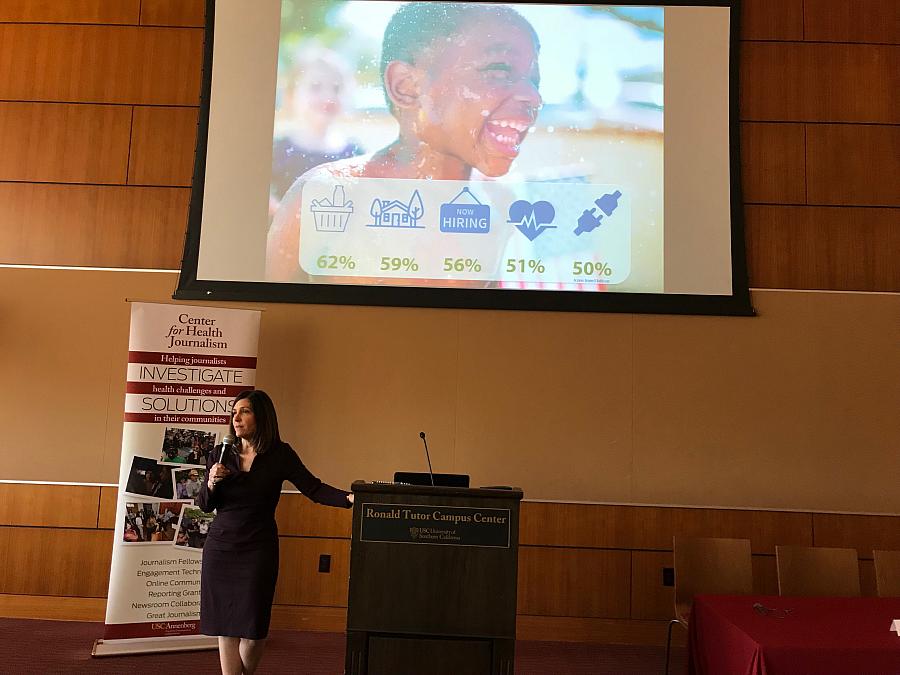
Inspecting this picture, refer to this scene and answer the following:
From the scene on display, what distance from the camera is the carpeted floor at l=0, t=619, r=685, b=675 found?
4562 mm

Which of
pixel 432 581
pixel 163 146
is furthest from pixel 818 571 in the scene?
pixel 163 146

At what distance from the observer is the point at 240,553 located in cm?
353

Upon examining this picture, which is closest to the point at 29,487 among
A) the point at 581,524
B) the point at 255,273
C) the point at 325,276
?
the point at 255,273

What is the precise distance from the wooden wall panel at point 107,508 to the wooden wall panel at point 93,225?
159cm

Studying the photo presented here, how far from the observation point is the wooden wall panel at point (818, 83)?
228 inches

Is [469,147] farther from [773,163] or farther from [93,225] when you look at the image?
[93,225]

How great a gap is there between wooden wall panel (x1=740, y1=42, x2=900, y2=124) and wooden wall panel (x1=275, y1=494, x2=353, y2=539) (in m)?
4.04

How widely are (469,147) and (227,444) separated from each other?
3.04 m

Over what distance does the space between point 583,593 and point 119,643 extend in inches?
116

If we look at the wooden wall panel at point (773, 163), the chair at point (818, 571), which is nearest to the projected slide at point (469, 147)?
the wooden wall panel at point (773, 163)

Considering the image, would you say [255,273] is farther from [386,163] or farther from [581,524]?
[581,524]

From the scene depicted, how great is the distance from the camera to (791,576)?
459 centimetres

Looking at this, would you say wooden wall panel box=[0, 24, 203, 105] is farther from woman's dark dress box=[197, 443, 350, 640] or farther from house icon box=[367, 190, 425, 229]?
woman's dark dress box=[197, 443, 350, 640]

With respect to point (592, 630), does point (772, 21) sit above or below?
above
